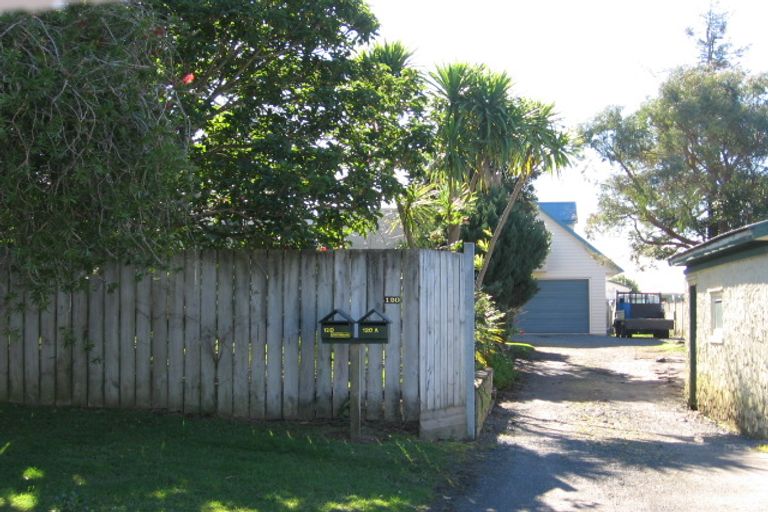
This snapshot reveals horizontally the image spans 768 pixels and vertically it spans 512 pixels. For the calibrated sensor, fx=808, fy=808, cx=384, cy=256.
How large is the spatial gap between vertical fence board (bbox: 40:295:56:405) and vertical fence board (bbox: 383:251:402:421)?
3625 mm

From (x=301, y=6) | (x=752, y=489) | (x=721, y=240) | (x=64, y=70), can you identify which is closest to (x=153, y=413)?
(x=64, y=70)

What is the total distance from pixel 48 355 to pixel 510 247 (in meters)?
14.5

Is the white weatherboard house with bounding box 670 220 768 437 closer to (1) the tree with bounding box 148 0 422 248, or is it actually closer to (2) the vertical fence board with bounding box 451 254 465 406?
(2) the vertical fence board with bounding box 451 254 465 406

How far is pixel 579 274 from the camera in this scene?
33.7 metres

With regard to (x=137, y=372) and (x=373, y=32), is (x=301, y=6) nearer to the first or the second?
(x=373, y=32)

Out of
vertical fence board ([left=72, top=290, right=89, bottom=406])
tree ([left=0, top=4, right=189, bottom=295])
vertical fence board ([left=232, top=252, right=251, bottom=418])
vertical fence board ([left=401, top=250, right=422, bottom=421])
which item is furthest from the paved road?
vertical fence board ([left=72, top=290, right=89, bottom=406])

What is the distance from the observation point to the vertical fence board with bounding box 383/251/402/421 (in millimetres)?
8711

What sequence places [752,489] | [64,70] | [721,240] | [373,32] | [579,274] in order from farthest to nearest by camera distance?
[579,274], [721,240], [373,32], [752,489], [64,70]

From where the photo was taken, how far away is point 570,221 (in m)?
43.1

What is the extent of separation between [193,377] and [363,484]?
2843 millimetres

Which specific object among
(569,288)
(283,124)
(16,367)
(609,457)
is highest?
(283,124)

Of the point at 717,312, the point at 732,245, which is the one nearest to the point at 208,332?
the point at 732,245

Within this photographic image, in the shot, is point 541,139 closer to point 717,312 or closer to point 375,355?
point 717,312

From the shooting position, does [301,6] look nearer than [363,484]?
No
